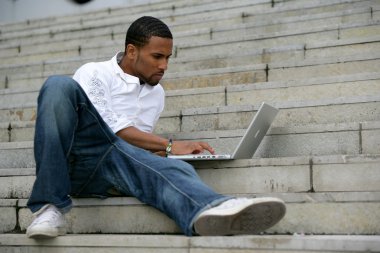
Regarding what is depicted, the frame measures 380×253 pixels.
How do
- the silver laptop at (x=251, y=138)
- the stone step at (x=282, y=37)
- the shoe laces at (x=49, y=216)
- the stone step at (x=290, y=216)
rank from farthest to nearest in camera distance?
the stone step at (x=282, y=37) → the silver laptop at (x=251, y=138) → the shoe laces at (x=49, y=216) → the stone step at (x=290, y=216)

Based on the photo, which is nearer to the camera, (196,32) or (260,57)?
(260,57)

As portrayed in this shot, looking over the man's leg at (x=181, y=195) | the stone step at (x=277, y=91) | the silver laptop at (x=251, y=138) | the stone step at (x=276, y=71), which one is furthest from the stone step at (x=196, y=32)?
the man's leg at (x=181, y=195)

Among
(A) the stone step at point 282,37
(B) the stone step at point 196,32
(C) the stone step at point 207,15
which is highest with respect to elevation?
(C) the stone step at point 207,15

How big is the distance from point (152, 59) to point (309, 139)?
0.95m

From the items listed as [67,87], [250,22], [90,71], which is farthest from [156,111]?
[250,22]

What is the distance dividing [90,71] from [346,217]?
145cm

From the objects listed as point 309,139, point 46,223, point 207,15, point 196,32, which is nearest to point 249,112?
point 309,139

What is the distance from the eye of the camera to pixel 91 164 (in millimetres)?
3234

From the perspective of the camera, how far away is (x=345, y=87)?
172 inches

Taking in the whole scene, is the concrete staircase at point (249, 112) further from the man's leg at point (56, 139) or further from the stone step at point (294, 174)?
the man's leg at point (56, 139)

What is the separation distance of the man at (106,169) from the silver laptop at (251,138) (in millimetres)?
119

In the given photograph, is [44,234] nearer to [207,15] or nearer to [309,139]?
[309,139]

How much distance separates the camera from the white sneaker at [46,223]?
9.86 feet

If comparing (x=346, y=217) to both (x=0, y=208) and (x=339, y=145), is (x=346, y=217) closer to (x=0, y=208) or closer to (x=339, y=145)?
(x=339, y=145)
